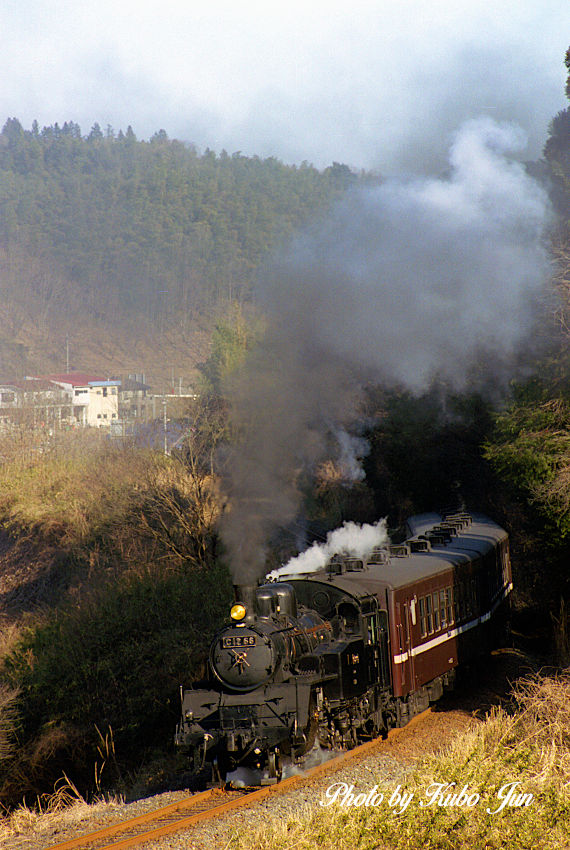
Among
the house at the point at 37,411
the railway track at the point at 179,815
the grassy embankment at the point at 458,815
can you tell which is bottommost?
the railway track at the point at 179,815

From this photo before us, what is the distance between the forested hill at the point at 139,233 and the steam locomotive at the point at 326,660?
326 ft

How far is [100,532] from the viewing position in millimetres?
40281

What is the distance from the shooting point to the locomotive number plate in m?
11.8

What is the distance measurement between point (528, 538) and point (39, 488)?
92.4 ft

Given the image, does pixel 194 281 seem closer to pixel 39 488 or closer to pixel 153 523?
pixel 39 488

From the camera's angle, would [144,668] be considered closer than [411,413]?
Yes

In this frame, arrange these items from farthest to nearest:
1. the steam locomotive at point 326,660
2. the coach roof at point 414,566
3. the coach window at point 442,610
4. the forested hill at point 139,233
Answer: the forested hill at point 139,233 → the coach window at point 442,610 → the coach roof at point 414,566 → the steam locomotive at point 326,660

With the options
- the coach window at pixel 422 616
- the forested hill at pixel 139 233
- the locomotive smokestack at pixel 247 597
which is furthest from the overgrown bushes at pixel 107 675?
the forested hill at pixel 139 233

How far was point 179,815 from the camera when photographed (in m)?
11.2

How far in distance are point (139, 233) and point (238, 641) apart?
138 m

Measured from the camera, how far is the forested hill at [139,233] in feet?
420

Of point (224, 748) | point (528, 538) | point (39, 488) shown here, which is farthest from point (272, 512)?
point (39, 488)

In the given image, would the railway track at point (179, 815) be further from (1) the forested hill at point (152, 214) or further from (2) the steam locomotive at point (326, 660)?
(1) the forested hill at point (152, 214)

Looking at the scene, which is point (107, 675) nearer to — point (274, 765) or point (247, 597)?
point (247, 597)
